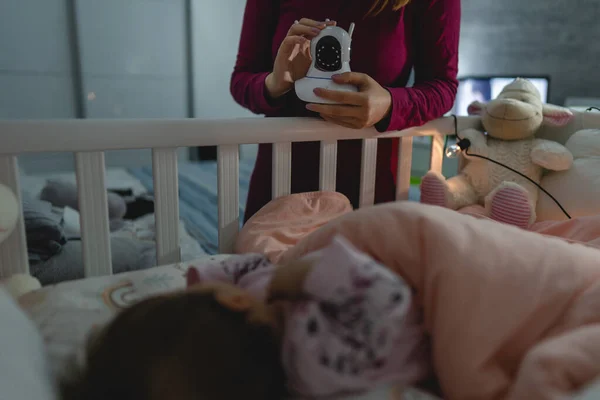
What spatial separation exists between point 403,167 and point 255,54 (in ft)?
1.22

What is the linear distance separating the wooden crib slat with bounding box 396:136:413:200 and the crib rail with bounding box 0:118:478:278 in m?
0.05

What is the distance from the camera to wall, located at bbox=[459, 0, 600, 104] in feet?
6.95

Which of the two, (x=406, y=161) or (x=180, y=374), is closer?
(x=180, y=374)

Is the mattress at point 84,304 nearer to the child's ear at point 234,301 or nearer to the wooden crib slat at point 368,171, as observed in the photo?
the child's ear at point 234,301

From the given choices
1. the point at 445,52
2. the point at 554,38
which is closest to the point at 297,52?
the point at 445,52

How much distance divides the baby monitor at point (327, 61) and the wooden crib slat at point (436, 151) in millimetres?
296

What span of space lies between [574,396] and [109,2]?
3.03 m

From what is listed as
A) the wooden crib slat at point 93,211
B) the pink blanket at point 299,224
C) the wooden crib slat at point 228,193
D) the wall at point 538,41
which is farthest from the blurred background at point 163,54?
the wooden crib slat at point 93,211

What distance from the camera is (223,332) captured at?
0.32 m

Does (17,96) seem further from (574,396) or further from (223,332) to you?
(574,396)

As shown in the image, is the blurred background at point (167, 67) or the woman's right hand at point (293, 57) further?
the blurred background at point (167, 67)

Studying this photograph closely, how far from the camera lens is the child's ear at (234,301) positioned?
337 mm

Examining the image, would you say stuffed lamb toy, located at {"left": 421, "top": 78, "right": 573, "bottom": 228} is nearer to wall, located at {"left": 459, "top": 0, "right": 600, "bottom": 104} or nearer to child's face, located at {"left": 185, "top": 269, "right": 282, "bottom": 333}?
child's face, located at {"left": 185, "top": 269, "right": 282, "bottom": 333}

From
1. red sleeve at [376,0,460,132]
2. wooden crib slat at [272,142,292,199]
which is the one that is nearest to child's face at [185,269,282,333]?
wooden crib slat at [272,142,292,199]
